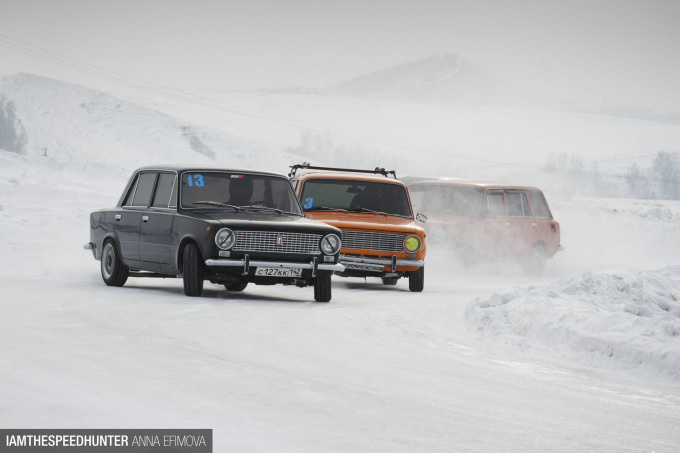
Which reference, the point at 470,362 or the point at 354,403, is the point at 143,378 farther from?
the point at 470,362

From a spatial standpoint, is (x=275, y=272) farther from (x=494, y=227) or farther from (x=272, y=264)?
(x=494, y=227)

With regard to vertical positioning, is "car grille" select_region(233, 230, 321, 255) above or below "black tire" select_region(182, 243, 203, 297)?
above

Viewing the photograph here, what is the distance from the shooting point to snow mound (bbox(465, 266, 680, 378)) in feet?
31.6

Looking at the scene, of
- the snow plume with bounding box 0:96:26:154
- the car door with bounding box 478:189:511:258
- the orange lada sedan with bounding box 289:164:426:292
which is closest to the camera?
the orange lada sedan with bounding box 289:164:426:292

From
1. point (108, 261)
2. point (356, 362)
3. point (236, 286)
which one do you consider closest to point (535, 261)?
point (236, 286)

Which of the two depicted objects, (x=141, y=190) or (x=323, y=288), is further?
(x=141, y=190)

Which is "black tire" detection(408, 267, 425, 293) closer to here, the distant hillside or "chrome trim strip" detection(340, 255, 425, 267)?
"chrome trim strip" detection(340, 255, 425, 267)

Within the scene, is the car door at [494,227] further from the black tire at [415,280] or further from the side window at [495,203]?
the black tire at [415,280]

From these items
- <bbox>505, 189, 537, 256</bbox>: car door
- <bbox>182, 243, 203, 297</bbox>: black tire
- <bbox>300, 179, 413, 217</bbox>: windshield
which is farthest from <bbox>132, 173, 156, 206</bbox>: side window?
<bbox>505, 189, 537, 256</bbox>: car door

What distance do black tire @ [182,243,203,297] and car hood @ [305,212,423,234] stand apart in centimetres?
366

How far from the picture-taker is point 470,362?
366 inches

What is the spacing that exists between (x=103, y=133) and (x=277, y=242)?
347 feet

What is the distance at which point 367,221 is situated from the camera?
1717cm

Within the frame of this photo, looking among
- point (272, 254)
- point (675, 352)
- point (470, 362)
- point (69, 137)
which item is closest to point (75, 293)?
point (272, 254)
